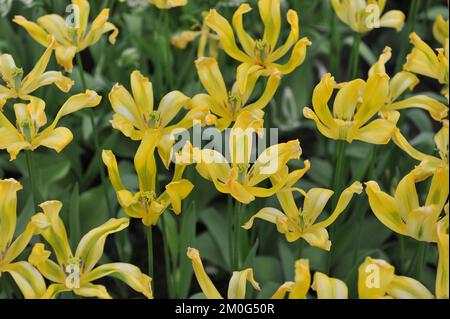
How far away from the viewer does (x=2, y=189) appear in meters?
1.41

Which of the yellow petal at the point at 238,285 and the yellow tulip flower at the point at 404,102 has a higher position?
the yellow tulip flower at the point at 404,102

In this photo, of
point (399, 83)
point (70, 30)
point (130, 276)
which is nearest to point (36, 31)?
point (70, 30)

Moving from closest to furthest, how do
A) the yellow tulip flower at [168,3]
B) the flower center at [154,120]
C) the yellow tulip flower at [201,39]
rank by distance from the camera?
the flower center at [154,120]
the yellow tulip flower at [168,3]
the yellow tulip flower at [201,39]

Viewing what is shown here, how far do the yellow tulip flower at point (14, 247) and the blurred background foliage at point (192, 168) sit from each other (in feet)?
1.08

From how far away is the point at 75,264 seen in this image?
1.40 m

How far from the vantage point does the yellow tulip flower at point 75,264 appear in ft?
4.43

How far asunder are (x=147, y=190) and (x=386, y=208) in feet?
1.31

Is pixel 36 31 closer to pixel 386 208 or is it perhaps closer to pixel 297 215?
pixel 297 215

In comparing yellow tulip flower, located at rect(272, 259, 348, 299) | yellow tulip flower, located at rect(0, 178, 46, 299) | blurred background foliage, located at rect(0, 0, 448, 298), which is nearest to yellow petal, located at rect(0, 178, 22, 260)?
yellow tulip flower, located at rect(0, 178, 46, 299)

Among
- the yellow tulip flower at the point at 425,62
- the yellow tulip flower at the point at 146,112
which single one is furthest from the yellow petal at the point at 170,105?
the yellow tulip flower at the point at 425,62

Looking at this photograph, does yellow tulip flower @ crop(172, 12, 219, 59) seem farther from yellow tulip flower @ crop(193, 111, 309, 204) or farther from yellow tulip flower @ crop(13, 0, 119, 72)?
yellow tulip flower @ crop(193, 111, 309, 204)

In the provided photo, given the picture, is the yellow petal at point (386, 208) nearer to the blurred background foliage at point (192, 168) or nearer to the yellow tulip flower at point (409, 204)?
the yellow tulip flower at point (409, 204)

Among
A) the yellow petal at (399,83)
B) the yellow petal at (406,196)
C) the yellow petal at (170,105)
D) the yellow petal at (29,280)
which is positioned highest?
the yellow petal at (399,83)
